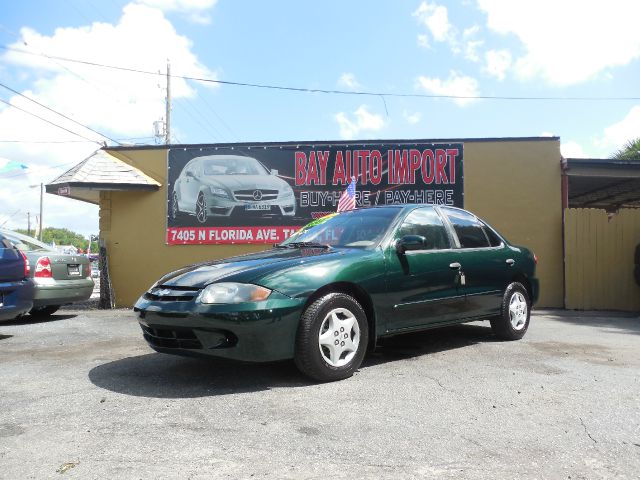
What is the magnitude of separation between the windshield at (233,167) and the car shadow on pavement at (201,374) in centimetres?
632

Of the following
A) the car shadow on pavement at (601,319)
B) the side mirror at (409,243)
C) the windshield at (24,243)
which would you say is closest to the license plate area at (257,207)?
the windshield at (24,243)

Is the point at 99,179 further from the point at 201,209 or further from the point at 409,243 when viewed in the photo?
the point at 409,243

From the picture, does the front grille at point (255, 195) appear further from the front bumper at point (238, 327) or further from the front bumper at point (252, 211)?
the front bumper at point (238, 327)

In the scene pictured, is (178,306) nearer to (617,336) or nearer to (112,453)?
(112,453)

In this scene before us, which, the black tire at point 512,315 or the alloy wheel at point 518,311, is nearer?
the black tire at point 512,315

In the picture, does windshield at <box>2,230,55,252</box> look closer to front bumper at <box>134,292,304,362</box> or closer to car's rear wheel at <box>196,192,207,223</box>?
car's rear wheel at <box>196,192,207,223</box>

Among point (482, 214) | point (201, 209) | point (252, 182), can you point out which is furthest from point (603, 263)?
point (201, 209)

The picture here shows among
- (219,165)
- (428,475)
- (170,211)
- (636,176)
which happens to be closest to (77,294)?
(170,211)

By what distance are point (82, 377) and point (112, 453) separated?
1.85 metres

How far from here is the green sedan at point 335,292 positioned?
3.86m

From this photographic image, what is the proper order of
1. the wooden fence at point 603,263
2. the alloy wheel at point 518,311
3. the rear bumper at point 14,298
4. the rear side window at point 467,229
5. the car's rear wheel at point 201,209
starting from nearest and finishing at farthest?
the rear side window at point 467,229 → the alloy wheel at point 518,311 → the rear bumper at point 14,298 → the wooden fence at point 603,263 → the car's rear wheel at point 201,209

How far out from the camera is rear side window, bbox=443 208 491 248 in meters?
5.62

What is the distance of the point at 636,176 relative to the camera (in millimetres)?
10680

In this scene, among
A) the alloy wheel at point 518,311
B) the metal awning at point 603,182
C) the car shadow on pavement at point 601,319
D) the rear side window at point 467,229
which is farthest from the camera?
the metal awning at point 603,182
